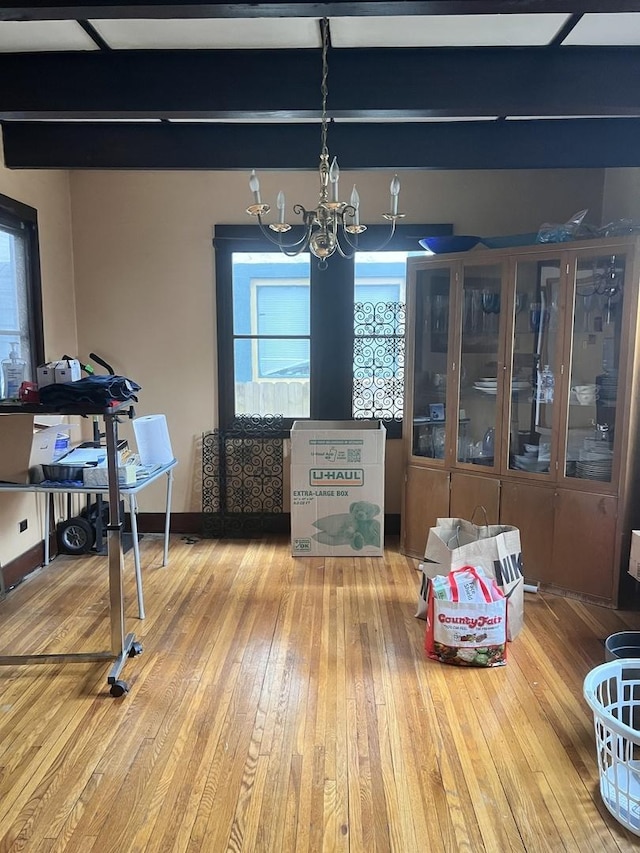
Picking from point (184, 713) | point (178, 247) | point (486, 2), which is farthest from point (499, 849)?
point (178, 247)

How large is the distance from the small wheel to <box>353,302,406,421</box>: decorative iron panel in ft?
6.92

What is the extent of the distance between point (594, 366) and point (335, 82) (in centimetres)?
210

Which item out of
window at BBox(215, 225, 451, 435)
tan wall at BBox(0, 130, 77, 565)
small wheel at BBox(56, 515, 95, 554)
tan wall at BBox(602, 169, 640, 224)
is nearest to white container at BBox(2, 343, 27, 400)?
tan wall at BBox(0, 130, 77, 565)

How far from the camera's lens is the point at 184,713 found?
228 centimetres

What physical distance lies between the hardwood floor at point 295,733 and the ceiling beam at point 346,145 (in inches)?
96.9

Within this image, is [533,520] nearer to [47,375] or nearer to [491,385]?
[491,385]

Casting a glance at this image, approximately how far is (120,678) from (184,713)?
0.41 meters

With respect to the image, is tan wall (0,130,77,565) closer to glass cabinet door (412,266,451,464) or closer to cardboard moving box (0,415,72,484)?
cardboard moving box (0,415,72,484)

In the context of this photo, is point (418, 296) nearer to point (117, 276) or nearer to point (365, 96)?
point (365, 96)

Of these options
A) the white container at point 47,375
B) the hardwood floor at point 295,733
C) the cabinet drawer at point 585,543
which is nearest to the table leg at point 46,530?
the hardwood floor at point 295,733

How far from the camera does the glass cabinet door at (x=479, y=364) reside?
3.62 m

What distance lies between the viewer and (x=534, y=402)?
11.6 feet

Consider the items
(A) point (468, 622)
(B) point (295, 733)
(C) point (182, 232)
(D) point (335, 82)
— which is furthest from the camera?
(C) point (182, 232)

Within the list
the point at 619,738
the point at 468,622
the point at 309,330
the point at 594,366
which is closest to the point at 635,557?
the point at 468,622
